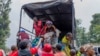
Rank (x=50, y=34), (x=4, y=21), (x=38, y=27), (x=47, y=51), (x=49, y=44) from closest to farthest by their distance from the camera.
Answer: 1. (x=47, y=51)
2. (x=49, y=44)
3. (x=50, y=34)
4. (x=38, y=27)
5. (x=4, y=21)

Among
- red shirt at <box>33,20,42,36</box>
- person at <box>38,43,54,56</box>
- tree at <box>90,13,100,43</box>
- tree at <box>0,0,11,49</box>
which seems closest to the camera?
person at <box>38,43,54,56</box>

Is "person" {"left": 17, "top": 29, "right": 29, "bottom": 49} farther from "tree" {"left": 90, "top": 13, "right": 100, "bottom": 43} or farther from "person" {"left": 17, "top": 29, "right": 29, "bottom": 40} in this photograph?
"tree" {"left": 90, "top": 13, "right": 100, "bottom": 43}

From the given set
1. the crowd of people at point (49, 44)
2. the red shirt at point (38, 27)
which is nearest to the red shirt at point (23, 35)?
the crowd of people at point (49, 44)

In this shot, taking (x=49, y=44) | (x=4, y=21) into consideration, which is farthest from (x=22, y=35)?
(x=4, y=21)

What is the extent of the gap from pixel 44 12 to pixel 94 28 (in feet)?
172

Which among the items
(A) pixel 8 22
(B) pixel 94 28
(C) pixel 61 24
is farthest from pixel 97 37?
(C) pixel 61 24

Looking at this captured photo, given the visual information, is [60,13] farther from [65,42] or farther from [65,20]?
[65,42]

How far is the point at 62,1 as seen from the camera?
11.2m

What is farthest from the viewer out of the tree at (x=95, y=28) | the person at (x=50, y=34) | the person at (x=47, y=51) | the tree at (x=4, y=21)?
the tree at (x=95, y=28)

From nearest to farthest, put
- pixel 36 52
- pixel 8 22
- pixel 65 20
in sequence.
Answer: pixel 36 52
pixel 65 20
pixel 8 22

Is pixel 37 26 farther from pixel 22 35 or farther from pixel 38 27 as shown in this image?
pixel 22 35

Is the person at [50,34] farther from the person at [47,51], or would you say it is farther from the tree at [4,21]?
the tree at [4,21]

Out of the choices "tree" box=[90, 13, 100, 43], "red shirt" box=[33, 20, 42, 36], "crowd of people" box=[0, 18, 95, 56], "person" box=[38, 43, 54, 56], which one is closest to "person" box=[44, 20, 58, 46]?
"crowd of people" box=[0, 18, 95, 56]

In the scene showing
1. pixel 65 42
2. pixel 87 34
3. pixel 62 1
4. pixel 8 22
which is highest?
pixel 62 1
